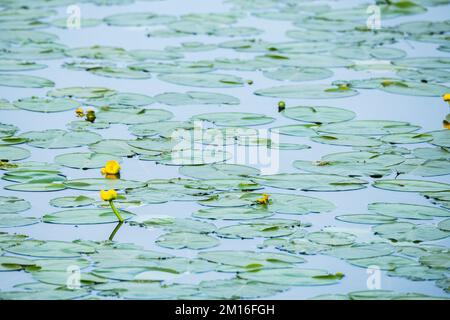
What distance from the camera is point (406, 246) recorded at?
A: 11.4 ft

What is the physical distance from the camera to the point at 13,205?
3.81 m

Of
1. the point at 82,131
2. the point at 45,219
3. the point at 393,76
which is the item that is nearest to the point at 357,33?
the point at 393,76

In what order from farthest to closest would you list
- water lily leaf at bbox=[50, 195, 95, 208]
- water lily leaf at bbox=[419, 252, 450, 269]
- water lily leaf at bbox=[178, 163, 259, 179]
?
water lily leaf at bbox=[178, 163, 259, 179] → water lily leaf at bbox=[50, 195, 95, 208] → water lily leaf at bbox=[419, 252, 450, 269]

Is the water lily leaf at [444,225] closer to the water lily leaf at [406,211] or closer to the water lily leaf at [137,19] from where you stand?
the water lily leaf at [406,211]

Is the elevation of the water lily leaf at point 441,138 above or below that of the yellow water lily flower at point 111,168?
below

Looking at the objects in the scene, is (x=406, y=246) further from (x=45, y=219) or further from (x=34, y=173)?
(x=34, y=173)

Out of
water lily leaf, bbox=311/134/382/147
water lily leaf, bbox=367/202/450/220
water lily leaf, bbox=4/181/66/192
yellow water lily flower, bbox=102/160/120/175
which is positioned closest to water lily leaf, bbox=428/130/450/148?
water lily leaf, bbox=311/134/382/147

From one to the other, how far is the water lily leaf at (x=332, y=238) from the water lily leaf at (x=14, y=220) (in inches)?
40.5

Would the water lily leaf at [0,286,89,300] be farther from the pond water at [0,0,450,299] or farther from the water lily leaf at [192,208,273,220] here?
the water lily leaf at [192,208,273,220]

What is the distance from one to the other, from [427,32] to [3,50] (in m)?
2.65

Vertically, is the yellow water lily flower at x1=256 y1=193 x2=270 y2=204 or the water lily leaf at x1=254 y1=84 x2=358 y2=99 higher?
the water lily leaf at x1=254 y1=84 x2=358 y2=99

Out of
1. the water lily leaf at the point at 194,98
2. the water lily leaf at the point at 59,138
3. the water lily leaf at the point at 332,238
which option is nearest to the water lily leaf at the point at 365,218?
the water lily leaf at the point at 332,238

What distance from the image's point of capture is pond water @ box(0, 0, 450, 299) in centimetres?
328

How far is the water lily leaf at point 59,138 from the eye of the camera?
4.41 metres
